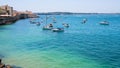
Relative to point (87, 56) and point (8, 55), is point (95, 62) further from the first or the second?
point (8, 55)

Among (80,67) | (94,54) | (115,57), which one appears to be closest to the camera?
(80,67)

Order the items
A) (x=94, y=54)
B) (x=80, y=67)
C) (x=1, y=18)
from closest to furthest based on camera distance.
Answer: (x=80, y=67) < (x=94, y=54) < (x=1, y=18)

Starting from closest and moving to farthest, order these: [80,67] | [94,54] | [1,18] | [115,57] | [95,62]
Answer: [80,67] → [95,62] → [115,57] → [94,54] → [1,18]

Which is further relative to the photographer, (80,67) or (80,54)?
(80,54)

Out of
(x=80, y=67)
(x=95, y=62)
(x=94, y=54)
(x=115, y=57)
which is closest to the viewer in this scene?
(x=80, y=67)

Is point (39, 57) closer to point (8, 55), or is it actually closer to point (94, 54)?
point (8, 55)

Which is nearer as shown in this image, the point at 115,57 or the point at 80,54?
the point at 115,57

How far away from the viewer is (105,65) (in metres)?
28.5

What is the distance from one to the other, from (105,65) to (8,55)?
52.7 feet

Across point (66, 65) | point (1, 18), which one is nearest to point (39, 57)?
point (66, 65)

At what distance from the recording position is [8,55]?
34.2 m

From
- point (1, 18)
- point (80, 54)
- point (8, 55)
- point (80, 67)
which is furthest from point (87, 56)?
point (1, 18)

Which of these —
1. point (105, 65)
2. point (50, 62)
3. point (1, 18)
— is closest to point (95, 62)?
point (105, 65)

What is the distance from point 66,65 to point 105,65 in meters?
5.44
